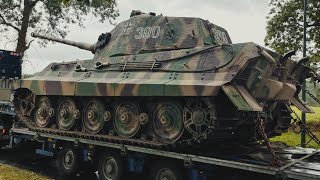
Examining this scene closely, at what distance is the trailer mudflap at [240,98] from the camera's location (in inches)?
322

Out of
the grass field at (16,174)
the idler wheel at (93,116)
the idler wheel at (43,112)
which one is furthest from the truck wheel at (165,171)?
the idler wheel at (43,112)

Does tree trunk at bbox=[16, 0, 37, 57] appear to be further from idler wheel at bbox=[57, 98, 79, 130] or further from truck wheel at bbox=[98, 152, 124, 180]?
truck wheel at bbox=[98, 152, 124, 180]

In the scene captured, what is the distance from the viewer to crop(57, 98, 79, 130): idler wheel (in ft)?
39.2

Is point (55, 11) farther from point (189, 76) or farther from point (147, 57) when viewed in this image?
point (189, 76)

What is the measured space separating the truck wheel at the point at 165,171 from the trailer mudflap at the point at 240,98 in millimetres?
1994

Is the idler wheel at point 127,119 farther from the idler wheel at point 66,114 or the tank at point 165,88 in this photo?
the idler wheel at point 66,114

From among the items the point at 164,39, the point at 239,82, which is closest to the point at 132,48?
the point at 164,39

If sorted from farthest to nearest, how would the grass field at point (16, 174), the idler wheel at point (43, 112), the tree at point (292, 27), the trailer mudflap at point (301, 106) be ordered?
the tree at point (292, 27), the idler wheel at point (43, 112), the trailer mudflap at point (301, 106), the grass field at point (16, 174)

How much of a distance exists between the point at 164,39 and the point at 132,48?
1.03 m

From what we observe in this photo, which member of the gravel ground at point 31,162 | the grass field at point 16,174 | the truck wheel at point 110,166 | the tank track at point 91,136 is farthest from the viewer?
the gravel ground at point 31,162

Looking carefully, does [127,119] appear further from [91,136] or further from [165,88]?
[165,88]

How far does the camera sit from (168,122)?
377 inches

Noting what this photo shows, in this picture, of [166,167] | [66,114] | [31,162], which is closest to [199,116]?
[166,167]

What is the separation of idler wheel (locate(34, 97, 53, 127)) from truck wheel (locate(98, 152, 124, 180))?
2786mm
